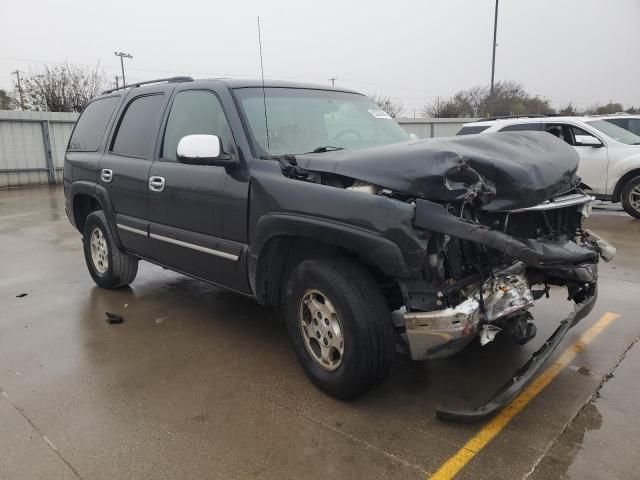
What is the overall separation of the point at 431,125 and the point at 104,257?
21.7 m

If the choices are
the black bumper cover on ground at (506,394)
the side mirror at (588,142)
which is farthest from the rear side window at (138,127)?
the side mirror at (588,142)

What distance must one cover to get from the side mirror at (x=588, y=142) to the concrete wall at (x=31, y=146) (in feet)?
45.9

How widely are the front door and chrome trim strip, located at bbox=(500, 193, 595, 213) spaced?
3.03 meters

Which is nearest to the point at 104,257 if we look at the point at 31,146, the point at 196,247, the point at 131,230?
the point at 131,230

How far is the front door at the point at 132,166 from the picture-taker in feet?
14.4

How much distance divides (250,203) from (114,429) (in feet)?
5.10

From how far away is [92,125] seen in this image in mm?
5441

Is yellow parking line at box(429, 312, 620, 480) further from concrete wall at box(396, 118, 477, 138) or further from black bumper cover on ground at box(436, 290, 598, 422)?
concrete wall at box(396, 118, 477, 138)

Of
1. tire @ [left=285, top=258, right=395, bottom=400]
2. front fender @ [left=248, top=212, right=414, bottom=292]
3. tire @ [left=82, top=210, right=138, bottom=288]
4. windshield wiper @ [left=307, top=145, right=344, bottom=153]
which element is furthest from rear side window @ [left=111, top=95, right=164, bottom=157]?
tire @ [left=285, top=258, right=395, bottom=400]

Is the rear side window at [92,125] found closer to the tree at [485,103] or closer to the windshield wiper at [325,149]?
the windshield wiper at [325,149]

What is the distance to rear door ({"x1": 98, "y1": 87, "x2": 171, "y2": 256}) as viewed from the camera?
440 centimetres

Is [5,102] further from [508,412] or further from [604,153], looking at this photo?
[508,412]

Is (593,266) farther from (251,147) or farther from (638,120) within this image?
(638,120)

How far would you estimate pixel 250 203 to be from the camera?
3.37 m
